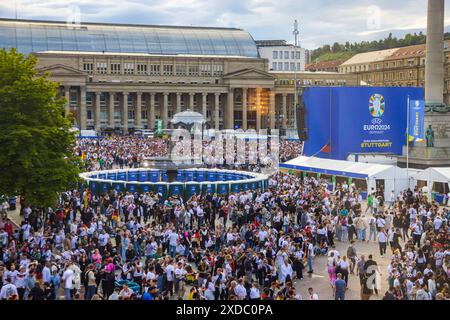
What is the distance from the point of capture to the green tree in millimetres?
25281

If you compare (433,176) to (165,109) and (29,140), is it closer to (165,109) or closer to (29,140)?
(29,140)

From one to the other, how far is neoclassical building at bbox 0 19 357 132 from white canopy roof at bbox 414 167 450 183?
85338 millimetres

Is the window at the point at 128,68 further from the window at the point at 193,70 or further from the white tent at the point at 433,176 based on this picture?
the white tent at the point at 433,176

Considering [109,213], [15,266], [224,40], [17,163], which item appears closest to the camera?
[15,266]

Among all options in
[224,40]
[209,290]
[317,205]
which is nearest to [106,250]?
[209,290]

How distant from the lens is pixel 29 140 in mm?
25234

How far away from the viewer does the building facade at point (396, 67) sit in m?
115

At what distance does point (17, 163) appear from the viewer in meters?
25.7

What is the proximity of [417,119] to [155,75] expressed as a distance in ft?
275

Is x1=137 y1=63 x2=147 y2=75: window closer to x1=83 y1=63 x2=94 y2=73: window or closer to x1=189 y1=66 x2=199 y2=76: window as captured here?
x1=189 y1=66 x2=199 y2=76: window

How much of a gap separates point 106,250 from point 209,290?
5.26 m

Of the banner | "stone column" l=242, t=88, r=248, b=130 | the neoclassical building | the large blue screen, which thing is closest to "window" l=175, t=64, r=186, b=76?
the neoclassical building
